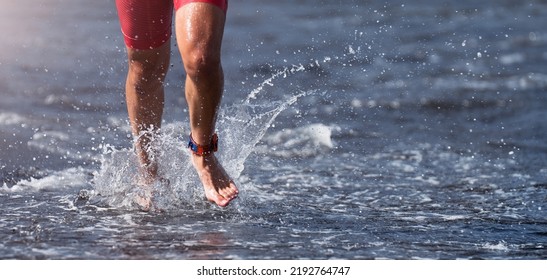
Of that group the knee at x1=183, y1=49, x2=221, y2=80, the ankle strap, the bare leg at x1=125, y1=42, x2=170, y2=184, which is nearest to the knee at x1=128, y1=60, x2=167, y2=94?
the bare leg at x1=125, y1=42, x2=170, y2=184

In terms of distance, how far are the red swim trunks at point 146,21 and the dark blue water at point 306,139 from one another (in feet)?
1.51

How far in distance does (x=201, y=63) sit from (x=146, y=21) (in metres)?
0.47

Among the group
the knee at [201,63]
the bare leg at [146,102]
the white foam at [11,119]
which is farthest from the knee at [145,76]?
the white foam at [11,119]

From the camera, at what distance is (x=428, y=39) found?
980 centimetres

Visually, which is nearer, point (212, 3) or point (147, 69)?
point (212, 3)

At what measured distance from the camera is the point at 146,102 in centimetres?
448

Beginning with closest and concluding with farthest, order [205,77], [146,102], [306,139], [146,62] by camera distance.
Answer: [205,77], [146,62], [146,102], [306,139]

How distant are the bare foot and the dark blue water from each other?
105mm

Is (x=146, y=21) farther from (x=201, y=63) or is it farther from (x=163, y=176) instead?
(x=163, y=176)

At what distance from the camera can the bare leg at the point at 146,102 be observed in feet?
14.5

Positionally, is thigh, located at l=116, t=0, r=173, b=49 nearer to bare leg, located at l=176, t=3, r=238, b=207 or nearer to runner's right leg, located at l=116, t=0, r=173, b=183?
runner's right leg, located at l=116, t=0, r=173, b=183

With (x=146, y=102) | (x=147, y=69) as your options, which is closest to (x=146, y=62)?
(x=147, y=69)
